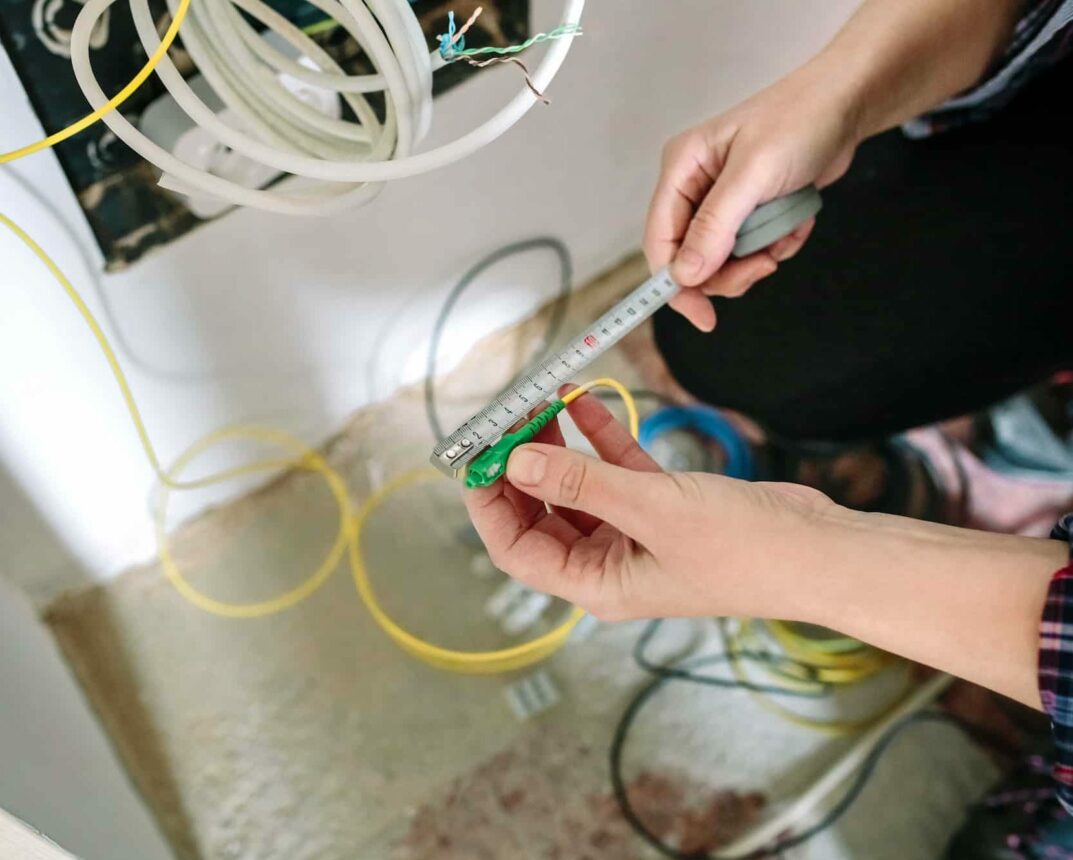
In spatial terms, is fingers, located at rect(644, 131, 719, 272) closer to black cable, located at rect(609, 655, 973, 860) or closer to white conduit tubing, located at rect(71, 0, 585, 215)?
white conduit tubing, located at rect(71, 0, 585, 215)

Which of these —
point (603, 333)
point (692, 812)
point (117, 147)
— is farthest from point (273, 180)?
point (692, 812)

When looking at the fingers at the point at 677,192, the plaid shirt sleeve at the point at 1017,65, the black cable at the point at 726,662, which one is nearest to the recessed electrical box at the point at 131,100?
the fingers at the point at 677,192

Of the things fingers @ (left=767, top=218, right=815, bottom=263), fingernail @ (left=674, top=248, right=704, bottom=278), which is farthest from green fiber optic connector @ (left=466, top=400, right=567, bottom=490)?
fingers @ (left=767, top=218, right=815, bottom=263)

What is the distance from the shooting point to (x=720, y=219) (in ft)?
2.10

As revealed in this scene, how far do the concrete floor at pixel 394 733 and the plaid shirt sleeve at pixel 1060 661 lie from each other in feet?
1.96

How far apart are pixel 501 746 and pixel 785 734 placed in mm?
336

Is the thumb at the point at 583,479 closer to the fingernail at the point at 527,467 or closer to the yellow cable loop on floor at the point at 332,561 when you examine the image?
the fingernail at the point at 527,467

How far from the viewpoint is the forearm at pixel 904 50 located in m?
0.70

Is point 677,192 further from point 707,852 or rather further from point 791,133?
point 707,852

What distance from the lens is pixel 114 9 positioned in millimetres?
564

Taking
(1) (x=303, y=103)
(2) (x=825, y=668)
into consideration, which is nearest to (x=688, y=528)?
(1) (x=303, y=103)

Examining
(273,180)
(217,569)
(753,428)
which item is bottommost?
(753,428)

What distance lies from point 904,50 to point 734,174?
20cm

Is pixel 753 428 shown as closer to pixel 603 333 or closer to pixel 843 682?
pixel 843 682
